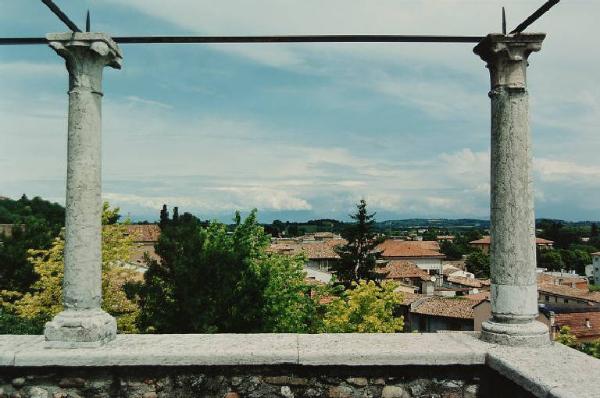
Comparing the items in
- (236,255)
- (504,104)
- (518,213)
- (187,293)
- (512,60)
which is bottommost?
(187,293)

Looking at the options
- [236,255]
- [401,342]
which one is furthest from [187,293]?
[401,342]

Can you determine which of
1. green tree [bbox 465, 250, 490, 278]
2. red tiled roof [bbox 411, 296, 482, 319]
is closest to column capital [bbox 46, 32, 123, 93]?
red tiled roof [bbox 411, 296, 482, 319]

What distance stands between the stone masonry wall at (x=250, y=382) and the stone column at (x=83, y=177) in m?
0.53

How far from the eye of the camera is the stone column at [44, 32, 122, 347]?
17.5 ft

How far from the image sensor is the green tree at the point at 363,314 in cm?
1909

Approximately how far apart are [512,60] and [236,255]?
9994 millimetres

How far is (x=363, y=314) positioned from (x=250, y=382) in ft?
50.1

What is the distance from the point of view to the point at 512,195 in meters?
5.36

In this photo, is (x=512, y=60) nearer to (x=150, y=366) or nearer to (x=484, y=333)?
(x=484, y=333)

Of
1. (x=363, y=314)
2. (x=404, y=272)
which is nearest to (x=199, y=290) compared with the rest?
(x=363, y=314)

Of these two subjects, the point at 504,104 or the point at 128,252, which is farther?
the point at 128,252

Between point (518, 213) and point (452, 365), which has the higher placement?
point (518, 213)

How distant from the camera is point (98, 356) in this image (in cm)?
482

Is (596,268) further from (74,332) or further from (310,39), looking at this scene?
(74,332)
